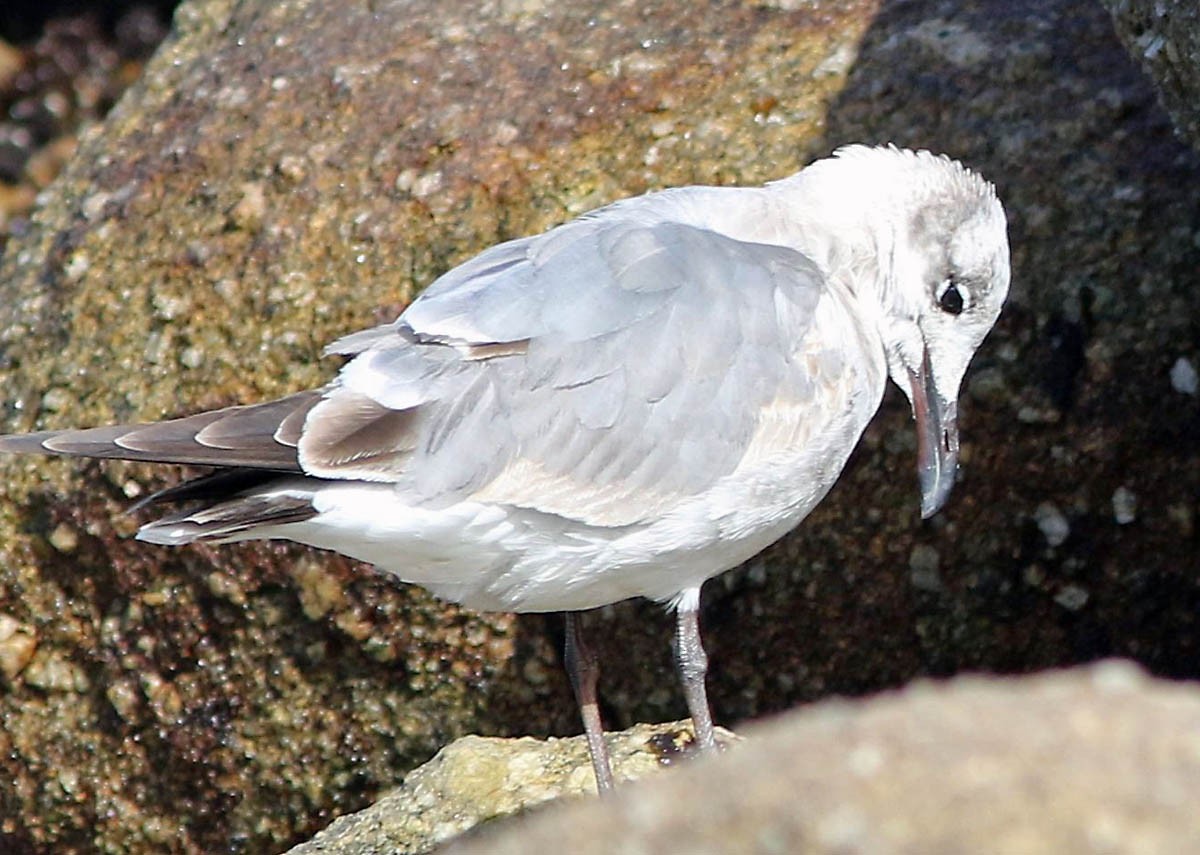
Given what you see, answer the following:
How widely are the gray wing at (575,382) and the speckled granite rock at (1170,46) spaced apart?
1.09 m

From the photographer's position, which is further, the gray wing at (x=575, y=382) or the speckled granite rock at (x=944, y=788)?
the gray wing at (x=575, y=382)

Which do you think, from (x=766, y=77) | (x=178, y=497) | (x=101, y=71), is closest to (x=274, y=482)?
(x=178, y=497)

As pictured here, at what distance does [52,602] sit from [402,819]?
1.36m

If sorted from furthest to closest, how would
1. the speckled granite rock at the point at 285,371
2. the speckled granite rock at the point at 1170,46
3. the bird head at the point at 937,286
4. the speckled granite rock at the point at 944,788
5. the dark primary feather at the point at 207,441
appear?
the speckled granite rock at the point at 285,371 < the bird head at the point at 937,286 < the speckled granite rock at the point at 1170,46 < the dark primary feather at the point at 207,441 < the speckled granite rock at the point at 944,788

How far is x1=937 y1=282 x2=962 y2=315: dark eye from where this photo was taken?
178 inches

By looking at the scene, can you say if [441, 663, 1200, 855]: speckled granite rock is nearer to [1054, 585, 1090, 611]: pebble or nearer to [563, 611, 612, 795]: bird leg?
[563, 611, 612, 795]: bird leg

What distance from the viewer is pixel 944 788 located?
6.92ft

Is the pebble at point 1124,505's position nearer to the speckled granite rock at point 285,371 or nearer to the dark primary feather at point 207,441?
the speckled granite rock at point 285,371

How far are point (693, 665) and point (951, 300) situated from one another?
1.07 meters

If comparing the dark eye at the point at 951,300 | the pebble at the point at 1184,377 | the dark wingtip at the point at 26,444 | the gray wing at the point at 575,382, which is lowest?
the pebble at the point at 1184,377

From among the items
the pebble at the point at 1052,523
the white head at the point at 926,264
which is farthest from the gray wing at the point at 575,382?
the pebble at the point at 1052,523

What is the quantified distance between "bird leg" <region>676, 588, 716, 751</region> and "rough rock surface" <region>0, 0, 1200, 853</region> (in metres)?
0.56

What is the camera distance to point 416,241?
5.22 meters

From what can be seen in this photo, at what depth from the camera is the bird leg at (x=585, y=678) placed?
452 cm
